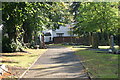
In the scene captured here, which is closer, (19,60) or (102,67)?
(102,67)

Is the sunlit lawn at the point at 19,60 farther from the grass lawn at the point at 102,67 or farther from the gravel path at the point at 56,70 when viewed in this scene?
the grass lawn at the point at 102,67

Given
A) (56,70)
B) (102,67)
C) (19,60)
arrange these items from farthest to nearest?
(19,60) < (102,67) < (56,70)

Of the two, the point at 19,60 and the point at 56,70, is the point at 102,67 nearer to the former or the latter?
the point at 56,70

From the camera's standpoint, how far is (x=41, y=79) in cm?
837

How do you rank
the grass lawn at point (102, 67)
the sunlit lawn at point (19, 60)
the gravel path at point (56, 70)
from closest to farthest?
1. the grass lawn at point (102, 67)
2. the gravel path at point (56, 70)
3. the sunlit lawn at point (19, 60)

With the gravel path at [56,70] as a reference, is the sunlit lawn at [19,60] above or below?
above

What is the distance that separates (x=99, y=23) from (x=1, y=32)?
42.5 ft

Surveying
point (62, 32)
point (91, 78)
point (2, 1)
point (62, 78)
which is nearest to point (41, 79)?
point (62, 78)

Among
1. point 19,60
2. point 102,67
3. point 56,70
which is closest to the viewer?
point 56,70

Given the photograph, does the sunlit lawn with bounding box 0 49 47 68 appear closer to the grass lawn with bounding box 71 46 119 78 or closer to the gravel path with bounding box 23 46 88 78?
the gravel path with bounding box 23 46 88 78

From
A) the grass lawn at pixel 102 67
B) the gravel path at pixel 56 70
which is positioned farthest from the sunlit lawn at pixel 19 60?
the grass lawn at pixel 102 67

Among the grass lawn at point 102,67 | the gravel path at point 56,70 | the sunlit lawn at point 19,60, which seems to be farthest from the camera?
the sunlit lawn at point 19,60

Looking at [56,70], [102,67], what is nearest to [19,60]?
[56,70]

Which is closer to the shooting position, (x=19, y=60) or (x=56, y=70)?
(x=56, y=70)
